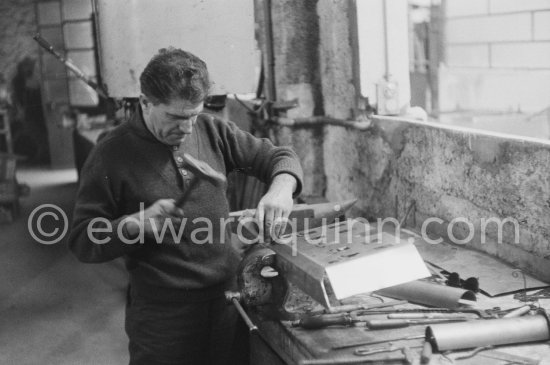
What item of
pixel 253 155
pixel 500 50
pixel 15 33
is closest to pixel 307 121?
pixel 253 155

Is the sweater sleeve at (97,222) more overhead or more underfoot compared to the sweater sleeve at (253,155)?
more underfoot

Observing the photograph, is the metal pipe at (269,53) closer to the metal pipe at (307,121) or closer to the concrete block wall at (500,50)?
the metal pipe at (307,121)

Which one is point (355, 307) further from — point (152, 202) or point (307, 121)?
point (307, 121)

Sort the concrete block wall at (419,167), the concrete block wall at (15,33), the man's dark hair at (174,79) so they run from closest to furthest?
the man's dark hair at (174,79) < the concrete block wall at (419,167) < the concrete block wall at (15,33)

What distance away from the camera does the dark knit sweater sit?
2.13m

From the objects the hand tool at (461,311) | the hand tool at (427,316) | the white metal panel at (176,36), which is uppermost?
the white metal panel at (176,36)

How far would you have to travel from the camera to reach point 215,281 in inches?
91.7

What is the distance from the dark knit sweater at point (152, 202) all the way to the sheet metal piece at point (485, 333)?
0.85 meters

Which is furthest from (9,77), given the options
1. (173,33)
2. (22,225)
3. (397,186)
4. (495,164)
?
(495,164)

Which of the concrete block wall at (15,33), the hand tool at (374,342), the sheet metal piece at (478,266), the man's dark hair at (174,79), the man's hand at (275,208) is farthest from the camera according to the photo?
the concrete block wall at (15,33)

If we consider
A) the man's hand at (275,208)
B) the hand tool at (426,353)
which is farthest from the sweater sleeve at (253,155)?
the hand tool at (426,353)

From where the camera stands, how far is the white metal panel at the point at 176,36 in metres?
3.59

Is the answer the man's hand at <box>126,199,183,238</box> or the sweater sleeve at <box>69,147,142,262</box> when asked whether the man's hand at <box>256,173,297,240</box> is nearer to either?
the man's hand at <box>126,199,183,238</box>

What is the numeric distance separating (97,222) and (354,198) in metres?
2.19
